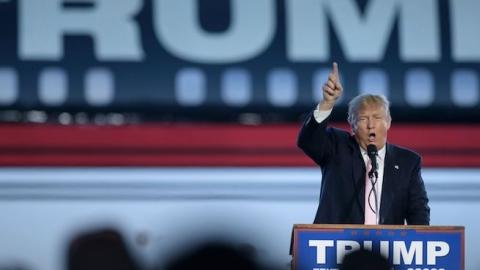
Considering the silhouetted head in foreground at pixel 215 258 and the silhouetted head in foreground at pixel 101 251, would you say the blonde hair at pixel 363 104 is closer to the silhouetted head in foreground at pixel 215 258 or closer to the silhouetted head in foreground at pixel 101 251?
the silhouetted head in foreground at pixel 215 258

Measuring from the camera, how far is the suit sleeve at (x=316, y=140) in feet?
14.2

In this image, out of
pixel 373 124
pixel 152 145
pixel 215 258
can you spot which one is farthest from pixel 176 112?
pixel 373 124

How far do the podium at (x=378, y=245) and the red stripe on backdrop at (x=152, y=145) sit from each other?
1.87 meters

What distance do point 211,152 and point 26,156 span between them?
2.74 ft

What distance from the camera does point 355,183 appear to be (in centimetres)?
436

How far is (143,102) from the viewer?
577 centimetres

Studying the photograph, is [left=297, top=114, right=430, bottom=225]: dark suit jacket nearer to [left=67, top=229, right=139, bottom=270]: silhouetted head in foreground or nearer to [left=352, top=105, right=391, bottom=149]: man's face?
[left=352, top=105, right=391, bottom=149]: man's face

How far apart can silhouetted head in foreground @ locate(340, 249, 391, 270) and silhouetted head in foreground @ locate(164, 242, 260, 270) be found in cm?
177

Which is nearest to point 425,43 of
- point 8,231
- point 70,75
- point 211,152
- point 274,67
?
point 274,67

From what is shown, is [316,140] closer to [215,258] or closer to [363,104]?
[363,104]

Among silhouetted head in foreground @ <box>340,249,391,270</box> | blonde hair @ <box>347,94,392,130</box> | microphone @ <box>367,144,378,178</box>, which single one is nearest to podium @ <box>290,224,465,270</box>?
silhouetted head in foreground @ <box>340,249,391,270</box>

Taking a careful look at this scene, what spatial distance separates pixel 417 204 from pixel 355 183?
0.72ft

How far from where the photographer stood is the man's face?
4.33m

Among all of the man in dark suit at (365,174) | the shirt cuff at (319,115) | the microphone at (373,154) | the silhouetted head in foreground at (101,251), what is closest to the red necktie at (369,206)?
the man in dark suit at (365,174)
